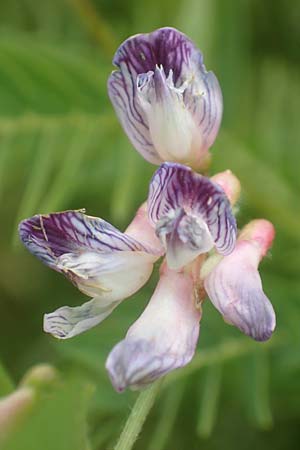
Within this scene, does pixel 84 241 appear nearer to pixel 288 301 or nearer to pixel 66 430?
pixel 66 430

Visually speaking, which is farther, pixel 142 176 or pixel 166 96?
pixel 142 176

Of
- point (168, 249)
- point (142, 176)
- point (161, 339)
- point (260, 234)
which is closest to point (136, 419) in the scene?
point (161, 339)

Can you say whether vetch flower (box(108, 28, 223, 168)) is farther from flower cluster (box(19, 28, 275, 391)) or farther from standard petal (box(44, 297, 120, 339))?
standard petal (box(44, 297, 120, 339))

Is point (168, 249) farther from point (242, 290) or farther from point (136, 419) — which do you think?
point (136, 419)

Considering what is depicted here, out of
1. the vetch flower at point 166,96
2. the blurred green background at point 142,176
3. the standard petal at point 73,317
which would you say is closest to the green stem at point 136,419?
the standard petal at point 73,317

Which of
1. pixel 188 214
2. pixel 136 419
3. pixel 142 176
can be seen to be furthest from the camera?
pixel 142 176

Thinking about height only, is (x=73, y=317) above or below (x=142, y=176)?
above

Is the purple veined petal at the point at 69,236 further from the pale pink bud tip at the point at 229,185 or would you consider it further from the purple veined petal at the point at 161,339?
the pale pink bud tip at the point at 229,185
